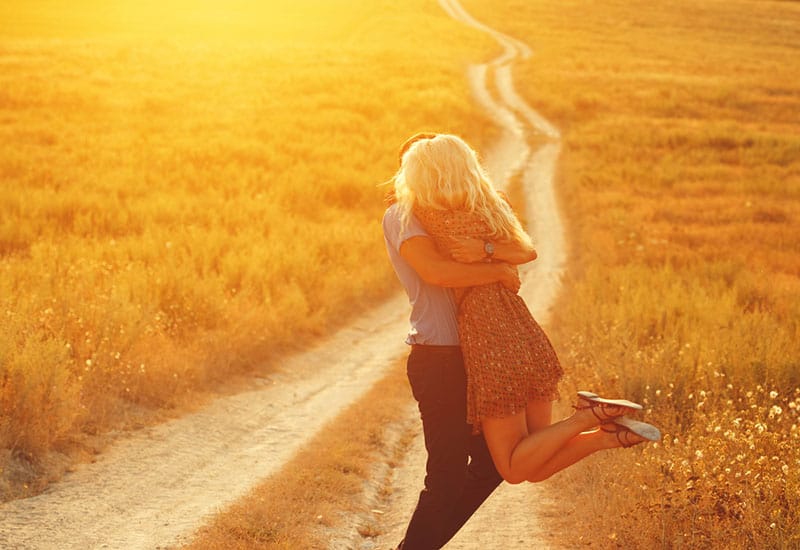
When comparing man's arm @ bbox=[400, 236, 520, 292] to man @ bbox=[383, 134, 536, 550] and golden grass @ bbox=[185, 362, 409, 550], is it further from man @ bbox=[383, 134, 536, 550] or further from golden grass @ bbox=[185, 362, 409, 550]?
golden grass @ bbox=[185, 362, 409, 550]

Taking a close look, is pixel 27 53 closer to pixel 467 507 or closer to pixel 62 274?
pixel 62 274

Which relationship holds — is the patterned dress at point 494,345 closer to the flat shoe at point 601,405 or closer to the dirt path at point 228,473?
the flat shoe at point 601,405

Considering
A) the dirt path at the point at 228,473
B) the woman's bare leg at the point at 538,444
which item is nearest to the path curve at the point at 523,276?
the dirt path at the point at 228,473

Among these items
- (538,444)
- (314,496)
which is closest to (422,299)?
(538,444)

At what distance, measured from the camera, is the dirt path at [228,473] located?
5.96 meters

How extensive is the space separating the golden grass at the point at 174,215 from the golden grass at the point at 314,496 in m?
1.63

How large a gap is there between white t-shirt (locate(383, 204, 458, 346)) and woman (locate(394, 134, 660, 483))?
0.21 ft

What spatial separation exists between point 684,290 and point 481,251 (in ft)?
28.9

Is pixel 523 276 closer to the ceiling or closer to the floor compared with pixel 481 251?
closer to the floor

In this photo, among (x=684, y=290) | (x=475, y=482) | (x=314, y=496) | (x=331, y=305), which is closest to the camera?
(x=475, y=482)

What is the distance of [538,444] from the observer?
4363 millimetres

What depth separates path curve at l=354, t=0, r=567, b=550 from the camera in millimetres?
6141

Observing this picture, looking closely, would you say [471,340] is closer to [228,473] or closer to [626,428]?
[626,428]

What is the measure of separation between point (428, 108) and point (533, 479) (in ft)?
88.3
